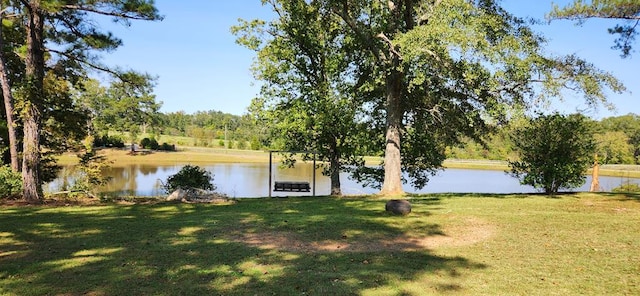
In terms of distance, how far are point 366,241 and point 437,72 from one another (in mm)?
7668

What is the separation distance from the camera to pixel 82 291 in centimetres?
454

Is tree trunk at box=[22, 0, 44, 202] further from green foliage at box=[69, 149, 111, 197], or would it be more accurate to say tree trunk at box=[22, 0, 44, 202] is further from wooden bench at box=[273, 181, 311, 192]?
wooden bench at box=[273, 181, 311, 192]

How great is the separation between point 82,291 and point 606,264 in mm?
6330

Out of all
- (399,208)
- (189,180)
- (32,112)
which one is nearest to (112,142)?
(189,180)

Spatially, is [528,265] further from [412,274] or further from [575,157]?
[575,157]

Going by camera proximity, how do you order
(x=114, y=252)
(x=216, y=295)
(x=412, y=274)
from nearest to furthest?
1. (x=216, y=295)
2. (x=412, y=274)
3. (x=114, y=252)

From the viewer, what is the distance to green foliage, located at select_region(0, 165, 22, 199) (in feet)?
41.0

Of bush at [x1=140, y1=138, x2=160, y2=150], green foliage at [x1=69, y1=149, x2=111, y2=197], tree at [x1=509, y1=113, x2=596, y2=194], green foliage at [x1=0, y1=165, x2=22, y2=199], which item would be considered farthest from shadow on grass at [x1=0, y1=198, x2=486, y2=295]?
bush at [x1=140, y1=138, x2=160, y2=150]

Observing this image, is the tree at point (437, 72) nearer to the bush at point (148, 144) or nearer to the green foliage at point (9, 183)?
the green foliage at point (9, 183)

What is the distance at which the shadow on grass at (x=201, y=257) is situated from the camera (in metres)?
4.71

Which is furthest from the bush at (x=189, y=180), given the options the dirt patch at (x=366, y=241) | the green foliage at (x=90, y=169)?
the dirt patch at (x=366, y=241)

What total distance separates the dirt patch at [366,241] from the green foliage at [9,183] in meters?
9.21

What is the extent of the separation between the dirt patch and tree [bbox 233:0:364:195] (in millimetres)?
7713

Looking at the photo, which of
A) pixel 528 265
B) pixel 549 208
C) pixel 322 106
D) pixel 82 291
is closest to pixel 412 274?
pixel 528 265
